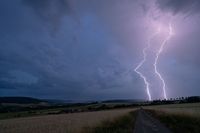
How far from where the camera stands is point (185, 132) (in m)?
13.4

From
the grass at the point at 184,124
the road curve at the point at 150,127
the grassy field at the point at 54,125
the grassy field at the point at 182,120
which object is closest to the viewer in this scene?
the grass at the point at 184,124

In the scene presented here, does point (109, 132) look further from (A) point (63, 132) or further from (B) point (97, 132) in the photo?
(A) point (63, 132)

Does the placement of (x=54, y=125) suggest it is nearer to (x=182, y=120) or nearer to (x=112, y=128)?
(x=112, y=128)

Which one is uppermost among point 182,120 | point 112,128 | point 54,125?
point 182,120

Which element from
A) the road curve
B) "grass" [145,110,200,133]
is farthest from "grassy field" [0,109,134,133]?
"grass" [145,110,200,133]

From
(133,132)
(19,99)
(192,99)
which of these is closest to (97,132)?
(133,132)

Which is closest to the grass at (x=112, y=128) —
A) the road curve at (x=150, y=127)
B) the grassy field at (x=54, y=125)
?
the road curve at (x=150, y=127)

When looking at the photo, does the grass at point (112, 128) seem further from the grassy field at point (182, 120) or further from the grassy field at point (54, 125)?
the grassy field at point (182, 120)

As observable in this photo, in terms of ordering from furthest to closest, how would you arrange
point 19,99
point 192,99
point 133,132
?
1. point 19,99
2. point 192,99
3. point 133,132

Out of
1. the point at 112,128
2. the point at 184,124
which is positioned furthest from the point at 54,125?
the point at 184,124

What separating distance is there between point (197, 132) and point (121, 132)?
460cm

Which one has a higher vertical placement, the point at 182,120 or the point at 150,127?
the point at 182,120

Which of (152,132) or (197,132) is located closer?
(197,132)

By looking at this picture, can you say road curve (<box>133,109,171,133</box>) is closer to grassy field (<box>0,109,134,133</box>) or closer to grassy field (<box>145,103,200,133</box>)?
grassy field (<box>145,103,200,133</box>)
